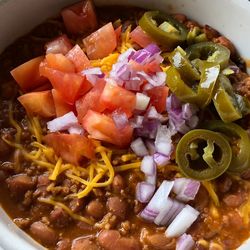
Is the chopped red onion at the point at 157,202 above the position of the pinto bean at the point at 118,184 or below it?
below

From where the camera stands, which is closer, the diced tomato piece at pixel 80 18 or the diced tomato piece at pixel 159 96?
the diced tomato piece at pixel 159 96

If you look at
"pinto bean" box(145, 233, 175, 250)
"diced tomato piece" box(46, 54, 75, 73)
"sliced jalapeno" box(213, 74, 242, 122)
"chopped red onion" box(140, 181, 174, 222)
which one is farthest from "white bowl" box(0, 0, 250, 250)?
"pinto bean" box(145, 233, 175, 250)

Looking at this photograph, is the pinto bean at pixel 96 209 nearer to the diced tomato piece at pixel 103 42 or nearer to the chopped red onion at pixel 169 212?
the chopped red onion at pixel 169 212

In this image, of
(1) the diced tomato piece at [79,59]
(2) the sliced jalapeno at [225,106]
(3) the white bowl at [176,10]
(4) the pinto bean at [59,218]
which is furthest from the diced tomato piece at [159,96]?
(4) the pinto bean at [59,218]

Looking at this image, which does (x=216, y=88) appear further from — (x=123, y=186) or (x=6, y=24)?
(x=6, y=24)

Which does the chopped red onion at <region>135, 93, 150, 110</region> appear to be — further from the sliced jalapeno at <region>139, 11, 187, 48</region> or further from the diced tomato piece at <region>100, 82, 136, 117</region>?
the sliced jalapeno at <region>139, 11, 187, 48</region>
